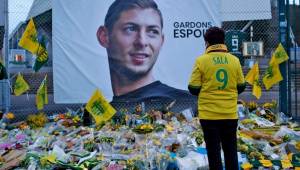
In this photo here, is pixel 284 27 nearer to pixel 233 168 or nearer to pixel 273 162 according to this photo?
pixel 273 162

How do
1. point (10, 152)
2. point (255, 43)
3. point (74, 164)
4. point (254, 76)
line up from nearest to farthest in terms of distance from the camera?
1. point (74, 164)
2. point (10, 152)
3. point (254, 76)
4. point (255, 43)


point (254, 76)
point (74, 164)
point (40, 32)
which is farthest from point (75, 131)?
point (254, 76)

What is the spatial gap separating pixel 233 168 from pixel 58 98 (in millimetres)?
5215

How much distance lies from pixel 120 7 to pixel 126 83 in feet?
4.88

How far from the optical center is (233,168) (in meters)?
Result: 5.10

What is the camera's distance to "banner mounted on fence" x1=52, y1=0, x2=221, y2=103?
9352mm

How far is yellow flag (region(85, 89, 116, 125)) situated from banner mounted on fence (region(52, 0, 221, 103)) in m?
1.37

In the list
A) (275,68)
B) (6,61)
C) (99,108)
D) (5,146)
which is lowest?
(5,146)

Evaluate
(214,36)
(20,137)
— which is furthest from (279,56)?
(20,137)

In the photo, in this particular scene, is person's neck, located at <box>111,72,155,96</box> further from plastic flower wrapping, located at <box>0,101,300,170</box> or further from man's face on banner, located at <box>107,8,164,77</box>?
plastic flower wrapping, located at <box>0,101,300,170</box>

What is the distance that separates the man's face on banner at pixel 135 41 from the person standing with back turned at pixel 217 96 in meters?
4.28

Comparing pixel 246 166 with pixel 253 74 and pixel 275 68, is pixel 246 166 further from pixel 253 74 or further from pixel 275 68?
pixel 275 68

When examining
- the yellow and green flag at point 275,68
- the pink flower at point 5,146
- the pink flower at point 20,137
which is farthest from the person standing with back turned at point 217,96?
the yellow and green flag at point 275,68

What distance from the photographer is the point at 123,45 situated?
9383mm
